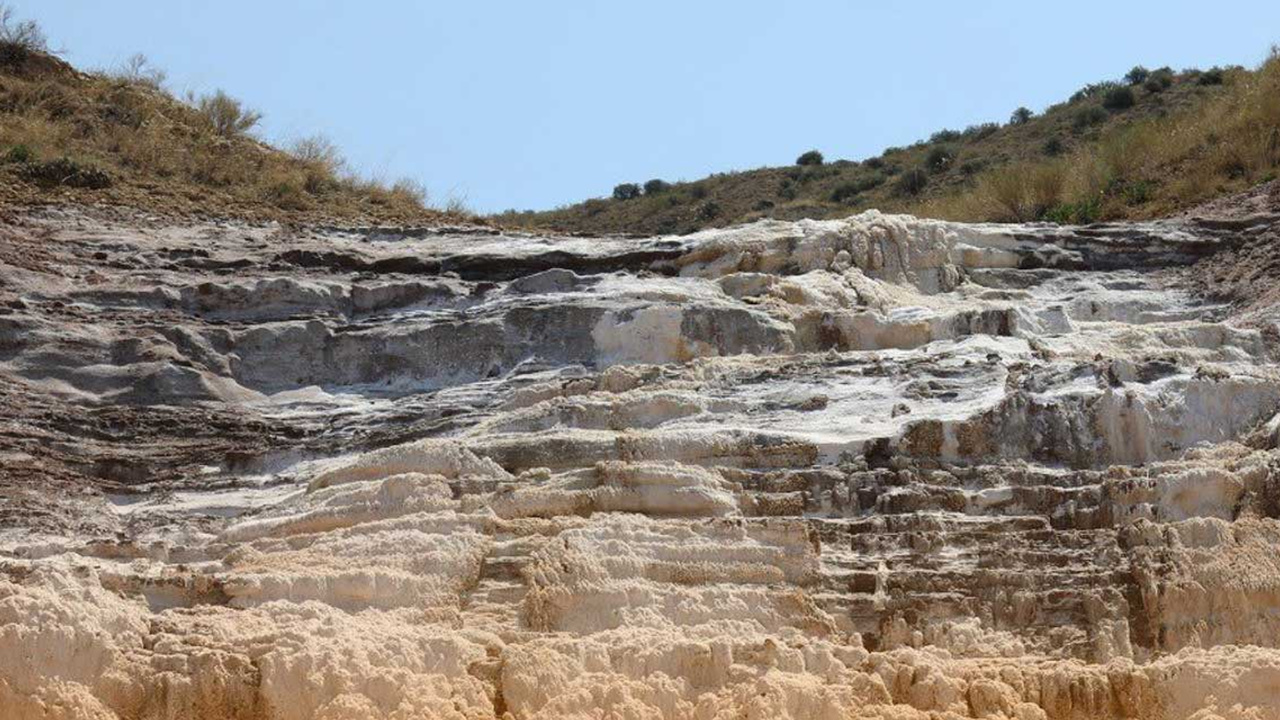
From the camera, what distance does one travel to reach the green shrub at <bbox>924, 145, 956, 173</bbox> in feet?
75.5

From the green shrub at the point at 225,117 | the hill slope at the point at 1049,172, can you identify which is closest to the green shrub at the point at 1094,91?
the hill slope at the point at 1049,172

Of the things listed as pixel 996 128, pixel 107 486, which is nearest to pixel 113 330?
pixel 107 486

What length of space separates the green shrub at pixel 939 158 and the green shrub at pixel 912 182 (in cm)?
29

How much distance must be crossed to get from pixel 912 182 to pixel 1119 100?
321cm

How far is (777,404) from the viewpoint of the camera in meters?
9.16

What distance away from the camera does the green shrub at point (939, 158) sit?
23.0 meters

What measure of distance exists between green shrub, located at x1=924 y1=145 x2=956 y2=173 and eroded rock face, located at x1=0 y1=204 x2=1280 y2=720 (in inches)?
449

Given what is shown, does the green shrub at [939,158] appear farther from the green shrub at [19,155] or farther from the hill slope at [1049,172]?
the green shrub at [19,155]

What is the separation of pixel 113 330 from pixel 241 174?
433 centimetres

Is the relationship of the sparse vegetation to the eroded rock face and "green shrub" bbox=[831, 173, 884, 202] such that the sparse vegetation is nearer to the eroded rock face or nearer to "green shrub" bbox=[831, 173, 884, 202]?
the eroded rock face

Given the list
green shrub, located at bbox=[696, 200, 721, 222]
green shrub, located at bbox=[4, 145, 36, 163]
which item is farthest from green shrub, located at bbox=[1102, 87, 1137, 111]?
green shrub, located at bbox=[4, 145, 36, 163]

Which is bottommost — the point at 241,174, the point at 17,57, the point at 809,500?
the point at 809,500

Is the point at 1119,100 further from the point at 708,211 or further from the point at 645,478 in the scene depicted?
the point at 645,478

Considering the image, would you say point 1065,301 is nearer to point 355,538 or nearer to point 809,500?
point 809,500
